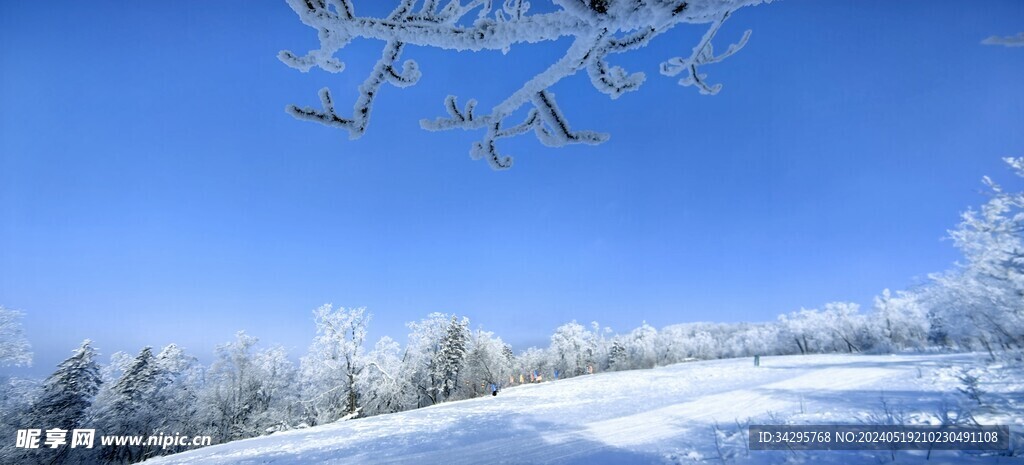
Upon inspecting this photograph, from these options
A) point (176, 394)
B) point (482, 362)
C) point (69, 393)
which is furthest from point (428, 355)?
point (69, 393)

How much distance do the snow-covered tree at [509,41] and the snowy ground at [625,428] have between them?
6813mm

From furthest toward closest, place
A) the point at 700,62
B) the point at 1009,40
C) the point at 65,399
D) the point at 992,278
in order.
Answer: the point at 65,399, the point at 992,278, the point at 700,62, the point at 1009,40

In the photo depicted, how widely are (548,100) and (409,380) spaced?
119ft

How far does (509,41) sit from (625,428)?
34.3 feet

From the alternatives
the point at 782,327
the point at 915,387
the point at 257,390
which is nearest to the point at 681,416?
the point at 915,387

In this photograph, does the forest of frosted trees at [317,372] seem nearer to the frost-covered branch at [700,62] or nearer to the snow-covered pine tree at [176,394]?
the snow-covered pine tree at [176,394]

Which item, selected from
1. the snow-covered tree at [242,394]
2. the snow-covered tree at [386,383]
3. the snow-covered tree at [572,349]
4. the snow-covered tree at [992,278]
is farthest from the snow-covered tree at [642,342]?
the snow-covered tree at [242,394]

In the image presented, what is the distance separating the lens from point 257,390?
30547 mm

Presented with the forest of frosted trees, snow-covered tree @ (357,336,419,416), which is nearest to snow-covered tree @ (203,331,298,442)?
the forest of frosted trees

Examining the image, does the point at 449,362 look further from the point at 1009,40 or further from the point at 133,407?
the point at 1009,40

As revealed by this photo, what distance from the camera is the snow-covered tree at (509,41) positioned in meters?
1.48

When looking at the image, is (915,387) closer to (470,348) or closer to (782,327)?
(470,348)

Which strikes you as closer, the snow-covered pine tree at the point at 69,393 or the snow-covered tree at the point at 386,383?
the snow-covered pine tree at the point at 69,393

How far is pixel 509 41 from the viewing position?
67.6 inches
